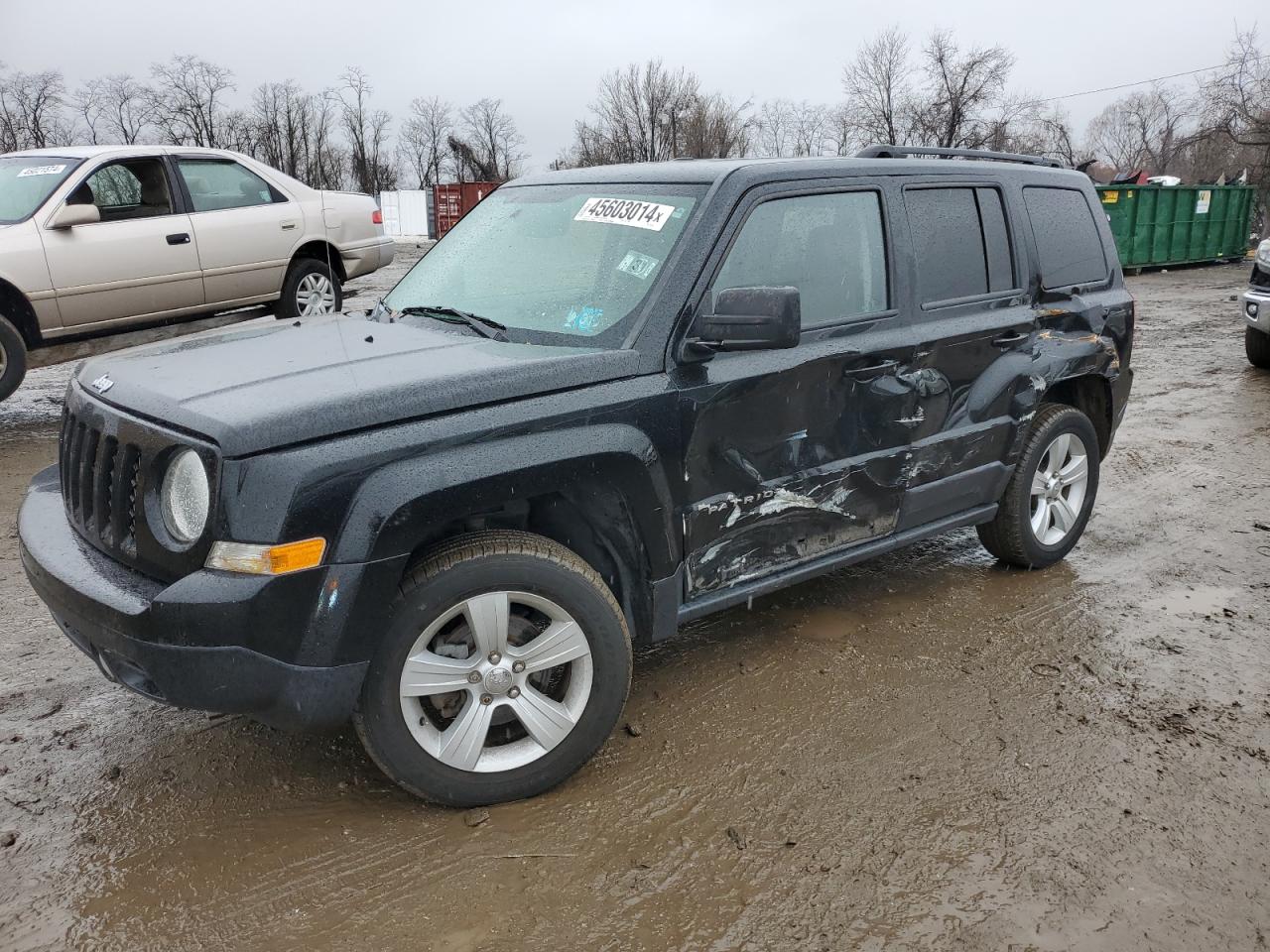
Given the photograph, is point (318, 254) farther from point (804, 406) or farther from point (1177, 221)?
point (1177, 221)

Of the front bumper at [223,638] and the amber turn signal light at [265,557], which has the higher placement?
the amber turn signal light at [265,557]

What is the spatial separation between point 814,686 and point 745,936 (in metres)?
1.34

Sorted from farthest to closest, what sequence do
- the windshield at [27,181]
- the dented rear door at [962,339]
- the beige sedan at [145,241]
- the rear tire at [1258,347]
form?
the rear tire at [1258,347] < the windshield at [27,181] < the beige sedan at [145,241] < the dented rear door at [962,339]

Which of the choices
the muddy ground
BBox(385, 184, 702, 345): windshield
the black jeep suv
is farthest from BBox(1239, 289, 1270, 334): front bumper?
BBox(385, 184, 702, 345): windshield

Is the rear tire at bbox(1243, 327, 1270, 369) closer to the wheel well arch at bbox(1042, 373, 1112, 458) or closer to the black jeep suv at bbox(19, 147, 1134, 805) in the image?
the wheel well arch at bbox(1042, 373, 1112, 458)

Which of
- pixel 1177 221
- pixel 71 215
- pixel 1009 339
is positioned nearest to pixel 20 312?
pixel 71 215

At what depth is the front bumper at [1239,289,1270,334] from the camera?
9453 mm

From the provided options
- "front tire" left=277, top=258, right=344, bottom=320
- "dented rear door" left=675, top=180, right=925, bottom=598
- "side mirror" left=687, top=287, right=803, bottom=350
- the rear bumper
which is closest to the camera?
"side mirror" left=687, top=287, right=803, bottom=350

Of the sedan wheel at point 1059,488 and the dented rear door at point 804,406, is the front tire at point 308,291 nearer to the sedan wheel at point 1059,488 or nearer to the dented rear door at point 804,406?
the dented rear door at point 804,406

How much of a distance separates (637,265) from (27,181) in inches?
251

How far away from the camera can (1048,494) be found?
15.4 ft

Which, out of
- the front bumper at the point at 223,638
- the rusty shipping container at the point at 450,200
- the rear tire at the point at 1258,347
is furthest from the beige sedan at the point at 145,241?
the rusty shipping container at the point at 450,200

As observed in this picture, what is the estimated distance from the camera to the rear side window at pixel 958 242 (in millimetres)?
3947

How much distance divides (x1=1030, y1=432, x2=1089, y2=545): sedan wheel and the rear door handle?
1.83 feet
